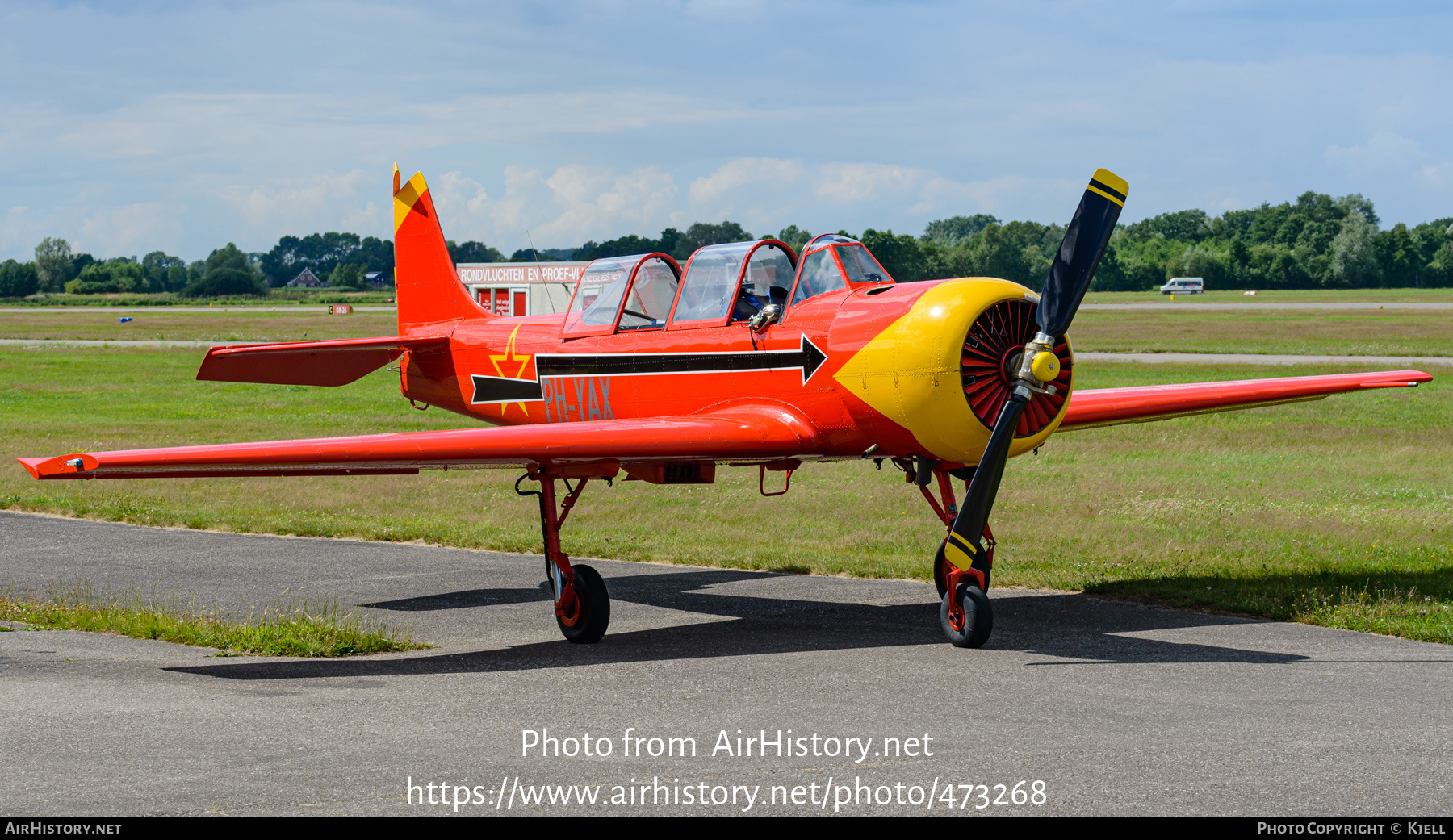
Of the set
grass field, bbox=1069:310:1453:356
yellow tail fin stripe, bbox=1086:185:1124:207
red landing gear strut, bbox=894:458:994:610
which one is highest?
yellow tail fin stripe, bbox=1086:185:1124:207

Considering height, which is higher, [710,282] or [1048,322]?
[710,282]

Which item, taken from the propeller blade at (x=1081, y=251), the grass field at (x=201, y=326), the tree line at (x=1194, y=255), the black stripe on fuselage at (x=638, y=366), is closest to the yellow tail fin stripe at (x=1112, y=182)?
the propeller blade at (x=1081, y=251)

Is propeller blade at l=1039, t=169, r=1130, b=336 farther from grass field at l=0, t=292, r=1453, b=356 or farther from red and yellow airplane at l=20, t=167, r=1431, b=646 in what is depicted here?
grass field at l=0, t=292, r=1453, b=356

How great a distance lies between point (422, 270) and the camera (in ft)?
48.0

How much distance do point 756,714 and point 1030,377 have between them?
Answer: 3103 millimetres

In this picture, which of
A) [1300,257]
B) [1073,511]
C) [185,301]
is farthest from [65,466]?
[1300,257]

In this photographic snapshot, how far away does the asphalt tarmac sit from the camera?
584 centimetres

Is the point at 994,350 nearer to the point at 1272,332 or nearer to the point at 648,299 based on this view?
the point at 648,299

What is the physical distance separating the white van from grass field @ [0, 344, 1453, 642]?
119 metres

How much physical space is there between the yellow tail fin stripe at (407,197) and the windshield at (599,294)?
137 inches

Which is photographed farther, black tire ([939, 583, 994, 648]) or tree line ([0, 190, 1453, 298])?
tree line ([0, 190, 1453, 298])

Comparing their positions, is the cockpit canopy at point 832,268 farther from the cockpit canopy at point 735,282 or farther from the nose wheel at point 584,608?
the nose wheel at point 584,608

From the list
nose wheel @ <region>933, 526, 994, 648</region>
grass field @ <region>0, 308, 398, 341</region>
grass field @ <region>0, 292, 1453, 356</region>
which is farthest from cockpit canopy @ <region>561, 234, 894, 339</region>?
grass field @ <region>0, 308, 398, 341</region>

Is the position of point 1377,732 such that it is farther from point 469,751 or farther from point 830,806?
point 469,751
